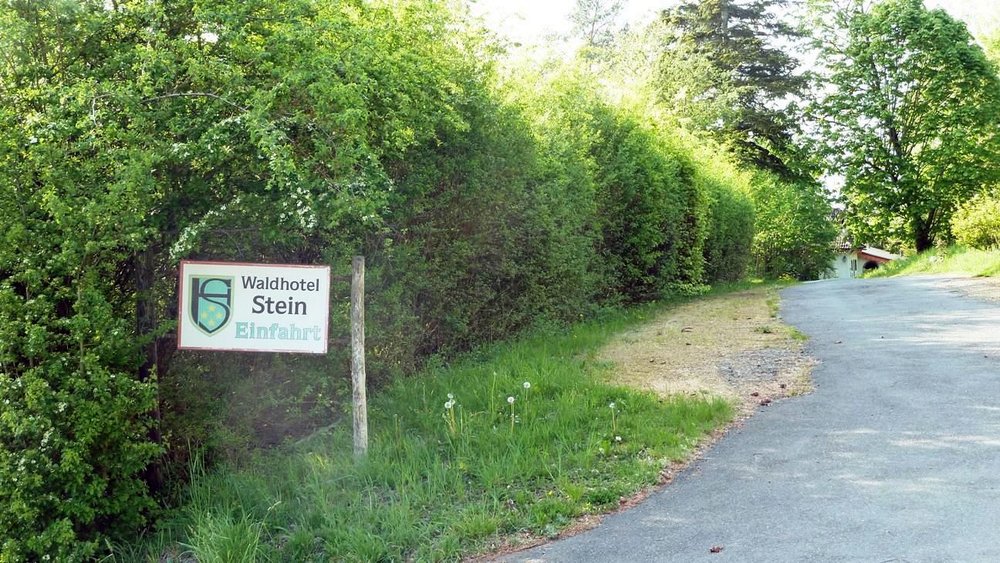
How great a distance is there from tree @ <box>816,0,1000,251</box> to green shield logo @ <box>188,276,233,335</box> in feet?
112

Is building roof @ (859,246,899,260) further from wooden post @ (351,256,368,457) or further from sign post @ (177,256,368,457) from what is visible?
sign post @ (177,256,368,457)

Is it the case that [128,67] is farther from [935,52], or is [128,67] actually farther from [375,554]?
[935,52]

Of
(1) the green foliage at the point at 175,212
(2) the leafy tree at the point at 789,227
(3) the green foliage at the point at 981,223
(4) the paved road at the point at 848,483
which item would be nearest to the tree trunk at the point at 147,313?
(1) the green foliage at the point at 175,212

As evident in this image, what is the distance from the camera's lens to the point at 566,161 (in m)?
12.1

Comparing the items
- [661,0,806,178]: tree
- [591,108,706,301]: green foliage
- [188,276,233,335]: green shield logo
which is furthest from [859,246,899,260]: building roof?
[188,276,233,335]: green shield logo

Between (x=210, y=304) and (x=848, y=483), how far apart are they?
4.64 metres

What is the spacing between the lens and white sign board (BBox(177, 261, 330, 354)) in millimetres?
5664

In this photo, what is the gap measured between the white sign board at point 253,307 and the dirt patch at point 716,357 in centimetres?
372

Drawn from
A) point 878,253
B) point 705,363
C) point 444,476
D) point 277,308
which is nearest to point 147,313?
point 277,308

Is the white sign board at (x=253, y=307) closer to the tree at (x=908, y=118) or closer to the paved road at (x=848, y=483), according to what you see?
the paved road at (x=848, y=483)

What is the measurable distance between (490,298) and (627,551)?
5765 mm

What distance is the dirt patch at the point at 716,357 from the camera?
26.6 ft

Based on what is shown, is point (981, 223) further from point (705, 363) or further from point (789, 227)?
point (705, 363)

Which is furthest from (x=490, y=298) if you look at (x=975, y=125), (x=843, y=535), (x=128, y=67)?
(x=975, y=125)
